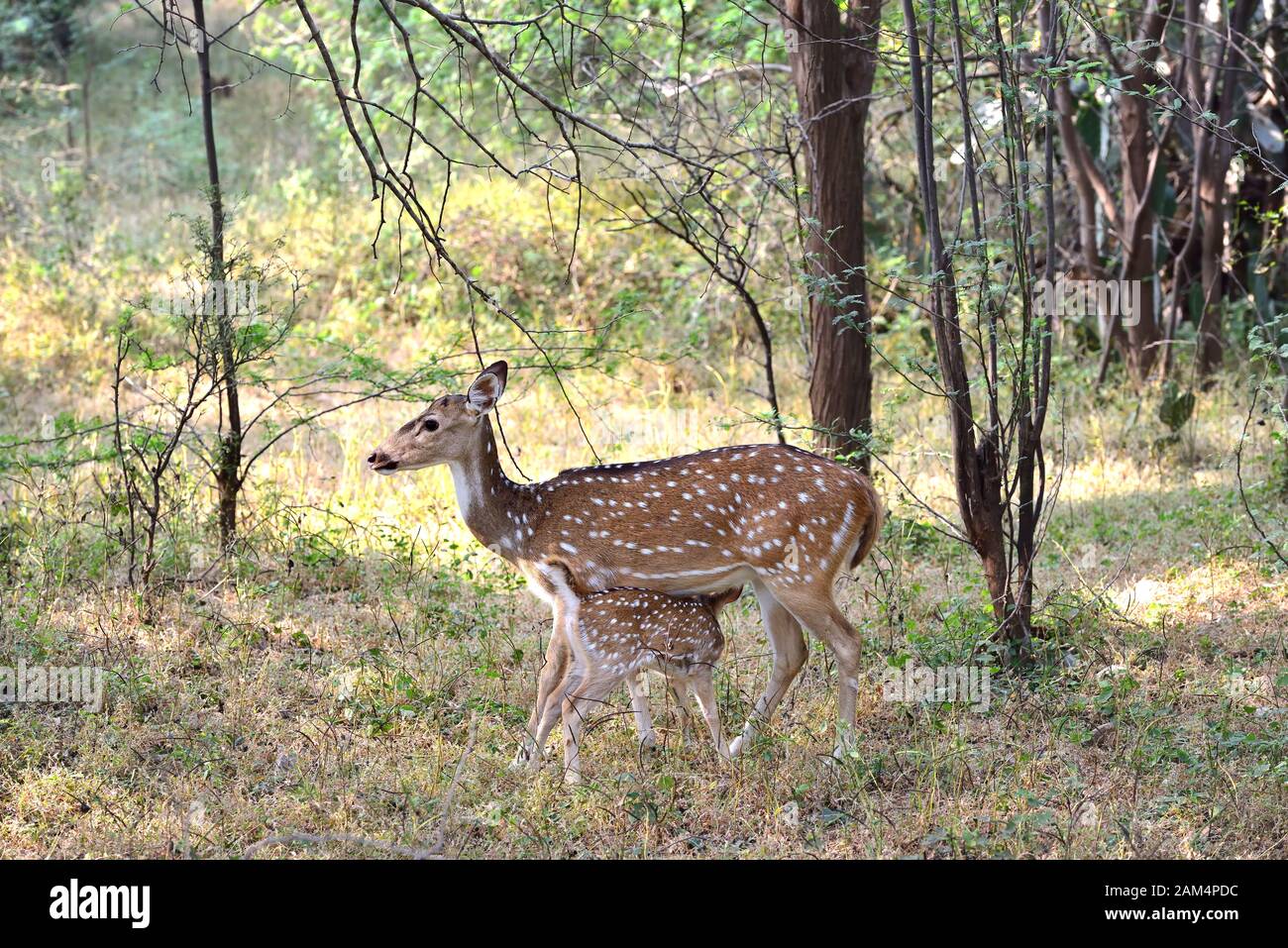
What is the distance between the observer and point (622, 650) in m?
5.56

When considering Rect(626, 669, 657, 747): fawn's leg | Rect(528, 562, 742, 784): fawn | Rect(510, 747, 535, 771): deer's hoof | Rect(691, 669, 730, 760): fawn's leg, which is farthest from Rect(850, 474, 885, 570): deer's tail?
Rect(510, 747, 535, 771): deer's hoof

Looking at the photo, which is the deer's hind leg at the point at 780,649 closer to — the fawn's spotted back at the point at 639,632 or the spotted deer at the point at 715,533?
the spotted deer at the point at 715,533

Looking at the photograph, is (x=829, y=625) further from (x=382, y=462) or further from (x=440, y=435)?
(x=382, y=462)

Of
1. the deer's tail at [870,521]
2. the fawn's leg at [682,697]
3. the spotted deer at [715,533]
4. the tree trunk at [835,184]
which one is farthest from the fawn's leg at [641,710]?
the tree trunk at [835,184]

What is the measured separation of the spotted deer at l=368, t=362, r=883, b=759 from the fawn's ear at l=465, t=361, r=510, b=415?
1.02 feet

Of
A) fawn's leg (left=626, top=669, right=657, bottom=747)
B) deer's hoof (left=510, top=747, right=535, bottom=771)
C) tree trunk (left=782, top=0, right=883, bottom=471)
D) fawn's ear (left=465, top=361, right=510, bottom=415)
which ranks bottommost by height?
deer's hoof (left=510, top=747, right=535, bottom=771)

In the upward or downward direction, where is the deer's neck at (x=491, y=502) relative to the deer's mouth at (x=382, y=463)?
downward

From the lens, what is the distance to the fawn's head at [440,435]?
244 inches

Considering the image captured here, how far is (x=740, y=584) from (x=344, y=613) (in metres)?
2.38

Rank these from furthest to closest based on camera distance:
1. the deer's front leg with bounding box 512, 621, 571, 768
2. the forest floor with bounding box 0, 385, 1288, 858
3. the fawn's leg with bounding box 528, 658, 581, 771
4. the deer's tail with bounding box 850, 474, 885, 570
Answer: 1. the deer's tail with bounding box 850, 474, 885, 570
2. the deer's front leg with bounding box 512, 621, 571, 768
3. the fawn's leg with bounding box 528, 658, 581, 771
4. the forest floor with bounding box 0, 385, 1288, 858

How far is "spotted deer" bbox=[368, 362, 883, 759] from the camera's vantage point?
5711mm

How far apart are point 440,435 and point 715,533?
1316 millimetres

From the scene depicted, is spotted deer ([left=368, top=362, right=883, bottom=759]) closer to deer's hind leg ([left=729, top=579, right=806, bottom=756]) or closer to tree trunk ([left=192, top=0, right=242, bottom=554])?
deer's hind leg ([left=729, top=579, right=806, bottom=756])

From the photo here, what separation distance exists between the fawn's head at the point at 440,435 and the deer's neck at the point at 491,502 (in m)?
0.07
